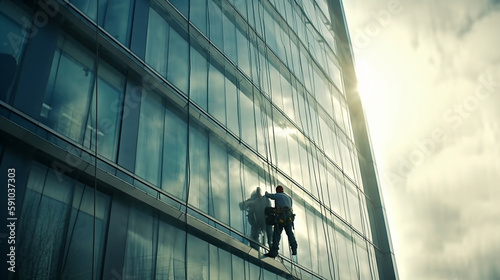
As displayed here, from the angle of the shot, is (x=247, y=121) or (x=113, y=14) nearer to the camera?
(x=113, y=14)

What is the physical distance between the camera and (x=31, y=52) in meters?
6.91

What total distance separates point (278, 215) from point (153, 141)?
4.46m

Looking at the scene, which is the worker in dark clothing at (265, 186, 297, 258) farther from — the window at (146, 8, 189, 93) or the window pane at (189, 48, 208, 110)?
the window at (146, 8, 189, 93)

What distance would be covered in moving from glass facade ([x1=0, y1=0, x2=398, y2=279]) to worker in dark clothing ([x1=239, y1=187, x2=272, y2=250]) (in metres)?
0.17

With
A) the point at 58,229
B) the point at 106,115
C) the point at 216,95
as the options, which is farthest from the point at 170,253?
the point at 216,95

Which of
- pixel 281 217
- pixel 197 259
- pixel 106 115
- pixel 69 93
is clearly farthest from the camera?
pixel 281 217

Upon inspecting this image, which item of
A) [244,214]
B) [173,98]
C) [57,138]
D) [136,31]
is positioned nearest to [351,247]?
[244,214]

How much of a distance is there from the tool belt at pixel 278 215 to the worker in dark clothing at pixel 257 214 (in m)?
0.19

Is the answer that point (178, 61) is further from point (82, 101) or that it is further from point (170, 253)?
point (170, 253)

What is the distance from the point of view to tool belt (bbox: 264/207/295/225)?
11969mm

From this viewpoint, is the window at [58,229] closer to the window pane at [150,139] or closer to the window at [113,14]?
the window pane at [150,139]

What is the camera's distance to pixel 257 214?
12055 mm

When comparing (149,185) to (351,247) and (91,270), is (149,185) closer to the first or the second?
(91,270)

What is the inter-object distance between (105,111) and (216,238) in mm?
3642
